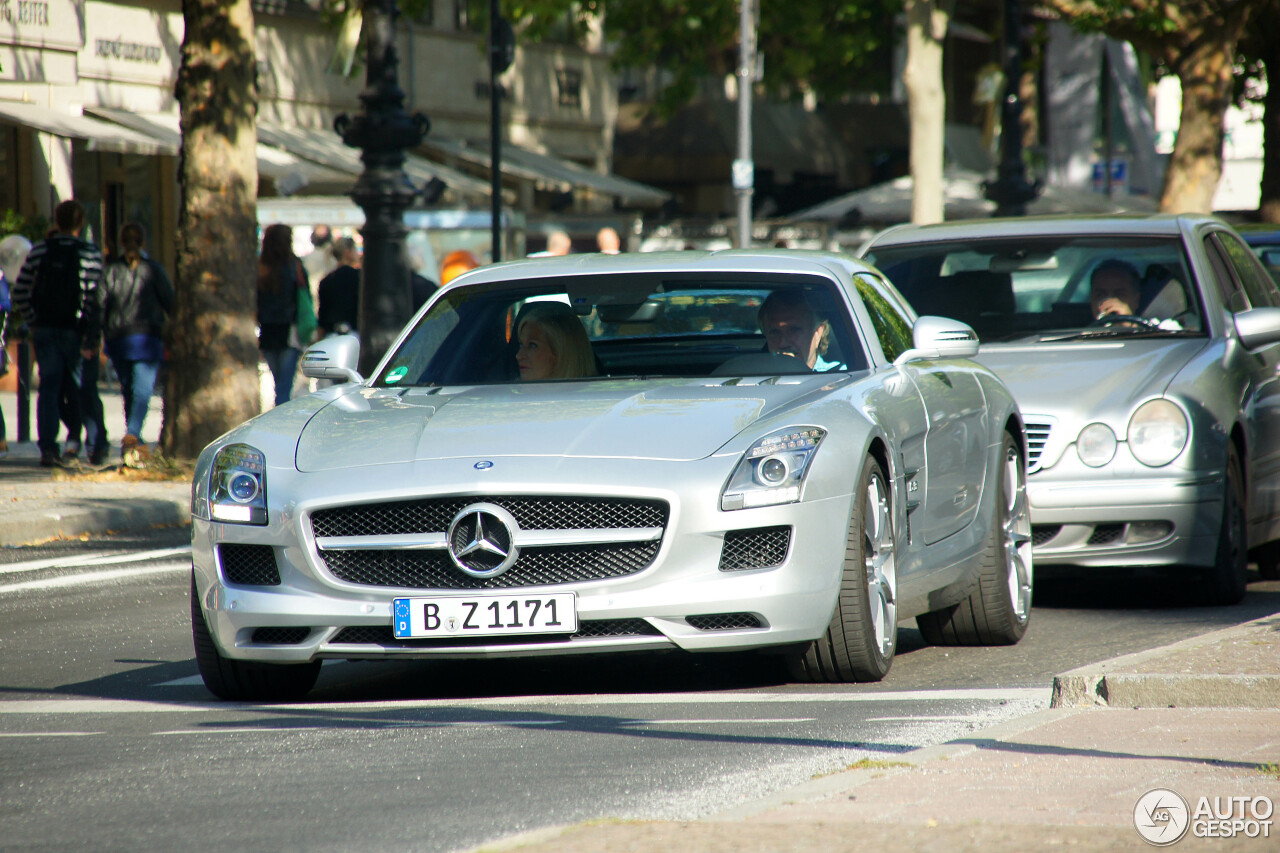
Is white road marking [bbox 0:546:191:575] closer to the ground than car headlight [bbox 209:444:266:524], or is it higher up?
closer to the ground

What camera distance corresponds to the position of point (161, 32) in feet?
95.5

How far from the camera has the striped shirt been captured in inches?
632

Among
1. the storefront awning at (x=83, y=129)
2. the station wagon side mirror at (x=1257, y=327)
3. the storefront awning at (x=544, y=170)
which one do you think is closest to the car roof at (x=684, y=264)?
the station wagon side mirror at (x=1257, y=327)

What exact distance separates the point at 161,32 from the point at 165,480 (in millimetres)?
15417

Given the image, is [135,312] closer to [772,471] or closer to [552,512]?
[552,512]

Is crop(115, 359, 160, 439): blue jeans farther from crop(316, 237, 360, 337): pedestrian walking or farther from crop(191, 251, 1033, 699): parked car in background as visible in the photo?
crop(191, 251, 1033, 699): parked car in background

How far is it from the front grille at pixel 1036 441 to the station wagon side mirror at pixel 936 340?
4.56 feet

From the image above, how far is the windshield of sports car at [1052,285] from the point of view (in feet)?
31.6

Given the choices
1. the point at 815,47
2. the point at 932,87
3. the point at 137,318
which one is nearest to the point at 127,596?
the point at 137,318

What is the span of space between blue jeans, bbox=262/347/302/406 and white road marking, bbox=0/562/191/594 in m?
6.82

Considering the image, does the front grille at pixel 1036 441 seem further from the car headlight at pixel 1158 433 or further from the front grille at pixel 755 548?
the front grille at pixel 755 548

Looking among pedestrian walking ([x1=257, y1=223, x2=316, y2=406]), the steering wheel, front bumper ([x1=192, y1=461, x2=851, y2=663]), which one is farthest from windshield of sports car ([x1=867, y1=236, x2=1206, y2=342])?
pedestrian walking ([x1=257, y1=223, x2=316, y2=406])

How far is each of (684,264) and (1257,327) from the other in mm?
2974

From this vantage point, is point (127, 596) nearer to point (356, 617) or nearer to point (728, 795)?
point (356, 617)
